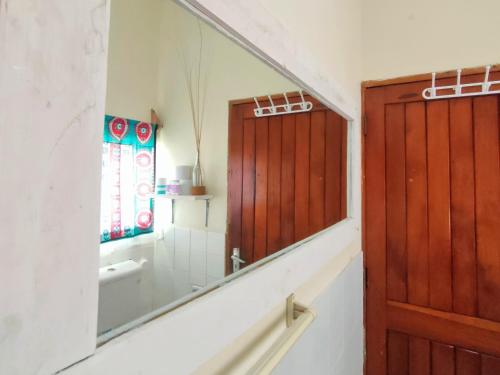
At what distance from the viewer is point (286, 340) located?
54 cm

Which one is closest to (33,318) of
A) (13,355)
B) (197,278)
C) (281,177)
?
(13,355)

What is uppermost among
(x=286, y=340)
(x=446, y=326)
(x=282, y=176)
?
(x=282, y=176)

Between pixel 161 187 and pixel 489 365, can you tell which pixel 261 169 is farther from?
pixel 489 365

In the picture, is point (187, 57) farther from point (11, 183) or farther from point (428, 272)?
point (428, 272)

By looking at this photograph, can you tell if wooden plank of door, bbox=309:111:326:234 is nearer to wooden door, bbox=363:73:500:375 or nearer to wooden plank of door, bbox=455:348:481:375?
wooden door, bbox=363:73:500:375

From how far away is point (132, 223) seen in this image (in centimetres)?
66

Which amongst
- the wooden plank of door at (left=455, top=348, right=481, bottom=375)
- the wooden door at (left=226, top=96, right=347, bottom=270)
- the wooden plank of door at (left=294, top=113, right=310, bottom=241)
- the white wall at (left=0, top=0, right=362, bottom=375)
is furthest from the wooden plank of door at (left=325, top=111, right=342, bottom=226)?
the white wall at (left=0, top=0, right=362, bottom=375)

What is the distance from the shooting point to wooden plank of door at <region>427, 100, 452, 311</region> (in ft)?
4.01

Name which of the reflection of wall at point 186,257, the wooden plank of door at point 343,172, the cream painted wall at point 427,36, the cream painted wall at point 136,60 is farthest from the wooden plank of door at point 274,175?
the cream painted wall at point 427,36

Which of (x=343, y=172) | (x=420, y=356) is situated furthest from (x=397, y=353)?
(x=343, y=172)

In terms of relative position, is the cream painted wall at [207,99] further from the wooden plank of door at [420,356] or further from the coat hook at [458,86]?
the wooden plank of door at [420,356]

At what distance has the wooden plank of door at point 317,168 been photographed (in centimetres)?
112

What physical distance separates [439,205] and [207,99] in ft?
3.67

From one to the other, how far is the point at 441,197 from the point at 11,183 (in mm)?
1465
